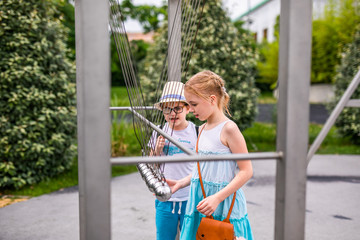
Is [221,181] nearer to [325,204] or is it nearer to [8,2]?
[325,204]

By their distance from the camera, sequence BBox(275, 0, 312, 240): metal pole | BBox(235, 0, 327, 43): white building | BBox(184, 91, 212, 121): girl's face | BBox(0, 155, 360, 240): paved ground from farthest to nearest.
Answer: BBox(235, 0, 327, 43): white building → BBox(0, 155, 360, 240): paved ground → BBox(184, 91, 212, 121): girl's face → BBox(275, 0, 312, 240): metal pole

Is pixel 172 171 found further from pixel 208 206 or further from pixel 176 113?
pixel 208 206

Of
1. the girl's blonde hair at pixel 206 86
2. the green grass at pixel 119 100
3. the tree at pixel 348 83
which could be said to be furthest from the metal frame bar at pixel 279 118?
the tree at pixel 348 83

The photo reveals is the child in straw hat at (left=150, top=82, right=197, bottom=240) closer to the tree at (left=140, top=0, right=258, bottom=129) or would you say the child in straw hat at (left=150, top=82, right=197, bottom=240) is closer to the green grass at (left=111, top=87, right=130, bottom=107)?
the tree at (left=140, top=0, right=258, bottom=129)

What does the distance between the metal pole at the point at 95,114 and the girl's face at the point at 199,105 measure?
0.78 metres

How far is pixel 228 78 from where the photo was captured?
6.78 m

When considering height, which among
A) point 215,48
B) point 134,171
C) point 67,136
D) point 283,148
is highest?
point 215,48

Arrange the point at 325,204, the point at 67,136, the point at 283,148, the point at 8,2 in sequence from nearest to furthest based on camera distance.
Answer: the point at 283,148 → the point at 325,204 → the point at 8,2 → the point at 67,136

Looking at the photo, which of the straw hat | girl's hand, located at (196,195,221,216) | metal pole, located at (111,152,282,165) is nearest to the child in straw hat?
the straw hat

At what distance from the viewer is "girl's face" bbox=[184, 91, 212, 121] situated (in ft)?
6.49

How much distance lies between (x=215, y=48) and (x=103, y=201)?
5767 millimetres

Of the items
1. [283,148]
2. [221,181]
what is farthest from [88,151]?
[221,181]

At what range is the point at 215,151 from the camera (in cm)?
194

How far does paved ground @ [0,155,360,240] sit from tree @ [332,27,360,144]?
222 centimetres
